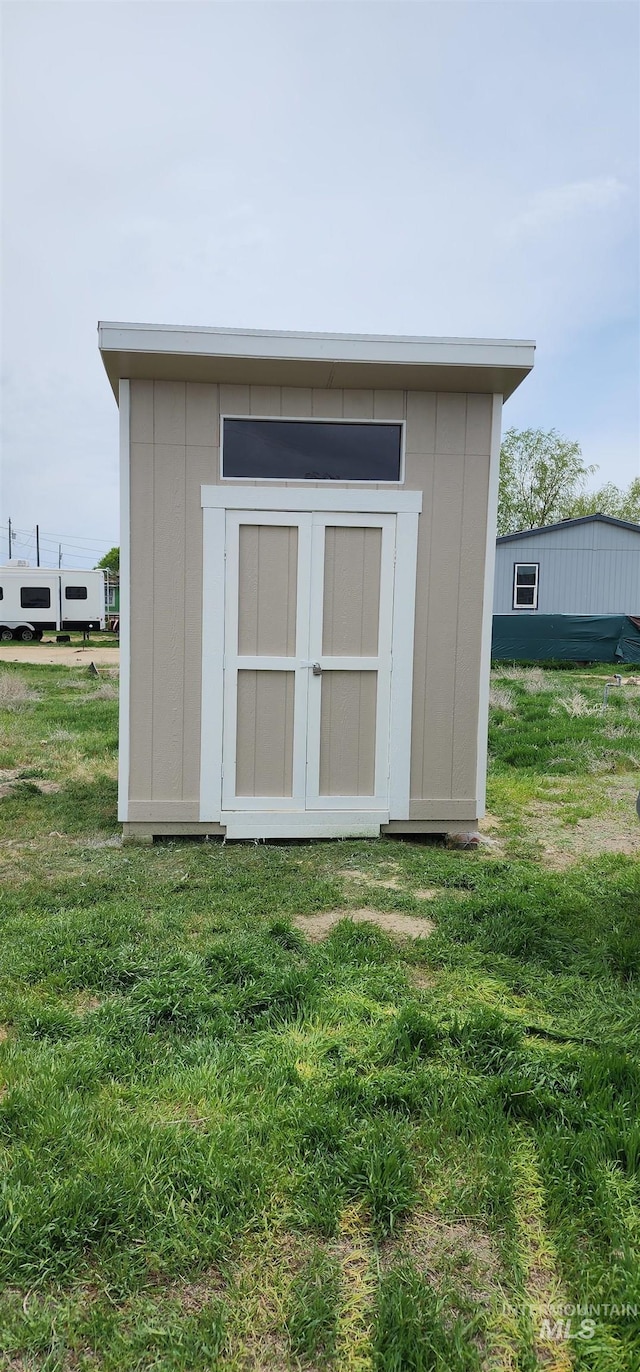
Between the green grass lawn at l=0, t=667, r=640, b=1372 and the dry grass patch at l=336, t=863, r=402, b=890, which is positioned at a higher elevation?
the green grass lawn at l=0, t=667, r=640, b=1372

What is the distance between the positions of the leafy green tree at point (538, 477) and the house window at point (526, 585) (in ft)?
57.4

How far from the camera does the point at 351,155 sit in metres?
10.1

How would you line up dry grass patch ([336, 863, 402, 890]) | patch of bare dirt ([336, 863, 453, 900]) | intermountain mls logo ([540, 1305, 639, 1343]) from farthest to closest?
1. dry grass patch ([336, 863, 402, 890])
2. patch of bare dirt ([336, 863, 453, 900])
3. intermountain mls logo ([540, 1305, 639, 1343])

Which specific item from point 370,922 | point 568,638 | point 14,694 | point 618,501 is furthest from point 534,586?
point 618,501

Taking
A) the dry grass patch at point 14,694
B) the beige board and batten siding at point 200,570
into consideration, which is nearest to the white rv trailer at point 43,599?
the dry grass patch at point 14,694

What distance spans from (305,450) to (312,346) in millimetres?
625

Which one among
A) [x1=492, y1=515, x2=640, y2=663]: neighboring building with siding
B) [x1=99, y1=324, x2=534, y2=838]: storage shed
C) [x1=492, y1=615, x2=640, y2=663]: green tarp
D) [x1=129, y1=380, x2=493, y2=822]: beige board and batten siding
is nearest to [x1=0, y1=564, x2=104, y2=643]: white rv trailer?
→ [x1=492, y1=515, x2=640, y2=663]: neighboring building with siding

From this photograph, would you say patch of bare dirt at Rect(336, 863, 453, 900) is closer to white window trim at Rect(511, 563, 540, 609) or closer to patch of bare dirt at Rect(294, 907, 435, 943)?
patch of bare dirt at Rect(294, 907, 435, 943)

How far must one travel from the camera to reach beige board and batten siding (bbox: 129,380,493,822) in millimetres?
4703

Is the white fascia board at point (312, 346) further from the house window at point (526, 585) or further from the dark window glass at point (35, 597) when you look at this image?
the dark window glass at point (35, 597)

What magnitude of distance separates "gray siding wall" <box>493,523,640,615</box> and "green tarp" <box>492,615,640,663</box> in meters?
1.62

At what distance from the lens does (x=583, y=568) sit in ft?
64.4

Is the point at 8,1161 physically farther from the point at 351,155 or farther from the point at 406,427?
the point at 351,155

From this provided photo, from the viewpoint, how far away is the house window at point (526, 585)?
19672mm
